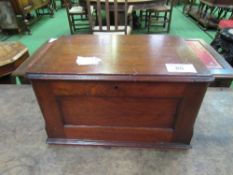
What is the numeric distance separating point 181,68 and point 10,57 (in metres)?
1.50

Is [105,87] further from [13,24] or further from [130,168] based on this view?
[13,24]

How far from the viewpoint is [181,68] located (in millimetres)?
832

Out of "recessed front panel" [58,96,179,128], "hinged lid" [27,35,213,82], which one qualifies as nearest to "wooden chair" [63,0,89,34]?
"hinged lid" [27,35,213,82]

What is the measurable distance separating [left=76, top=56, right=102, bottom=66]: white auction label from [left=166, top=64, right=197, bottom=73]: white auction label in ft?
1.16

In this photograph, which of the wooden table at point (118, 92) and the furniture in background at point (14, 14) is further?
the furniture in background at point (14, 14)

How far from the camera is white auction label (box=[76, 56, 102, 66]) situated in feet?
2.94

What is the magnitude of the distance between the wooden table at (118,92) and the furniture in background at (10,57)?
0.76m

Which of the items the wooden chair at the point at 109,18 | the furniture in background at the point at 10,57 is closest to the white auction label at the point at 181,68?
the wooden chair at the point at 109,18

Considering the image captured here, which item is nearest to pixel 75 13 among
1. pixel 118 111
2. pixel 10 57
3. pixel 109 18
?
pixel 109 18

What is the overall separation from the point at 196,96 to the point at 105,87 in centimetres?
44

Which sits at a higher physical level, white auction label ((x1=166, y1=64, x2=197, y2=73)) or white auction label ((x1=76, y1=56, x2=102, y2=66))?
white auction label ((x1=76, y1=56, x2=102, y2=66))

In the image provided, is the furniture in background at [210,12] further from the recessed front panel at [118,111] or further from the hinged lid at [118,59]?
the recessed front panel at [118,111]

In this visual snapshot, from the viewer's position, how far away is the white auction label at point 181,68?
816mm

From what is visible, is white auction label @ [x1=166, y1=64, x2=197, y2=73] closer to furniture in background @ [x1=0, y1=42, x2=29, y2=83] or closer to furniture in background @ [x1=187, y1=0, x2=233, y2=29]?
furniture in background @ [x1=0, y1=42, x2=29, y2=83]
